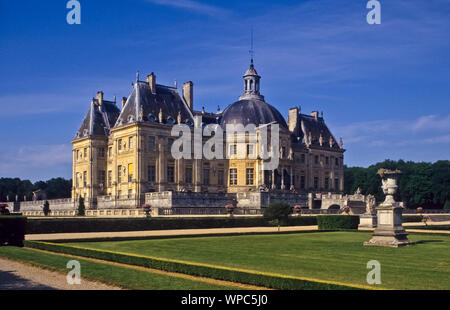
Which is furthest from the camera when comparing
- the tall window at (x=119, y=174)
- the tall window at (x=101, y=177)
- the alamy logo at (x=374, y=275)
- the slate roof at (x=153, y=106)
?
the tall window at (x=101, y=177)

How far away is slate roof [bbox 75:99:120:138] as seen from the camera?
214 ft

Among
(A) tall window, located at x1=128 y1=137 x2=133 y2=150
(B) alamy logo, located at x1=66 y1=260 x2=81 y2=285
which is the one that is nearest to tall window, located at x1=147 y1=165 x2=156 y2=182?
(A) tall window, located at x1=128 y1=137 x2=133 y2=150

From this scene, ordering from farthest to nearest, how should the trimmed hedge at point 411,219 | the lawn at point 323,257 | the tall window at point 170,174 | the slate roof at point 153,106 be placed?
the tall window at point 170,174 < the slate roof at point 153,106 < the trimmed hedge at point 411,219 < the lawn at point 323,257

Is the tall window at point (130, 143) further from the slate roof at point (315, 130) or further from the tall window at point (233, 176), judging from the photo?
the slate roof at point (315, 130)

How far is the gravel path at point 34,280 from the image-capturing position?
39.2 feet

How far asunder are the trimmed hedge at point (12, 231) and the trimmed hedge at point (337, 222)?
19048 millimetres

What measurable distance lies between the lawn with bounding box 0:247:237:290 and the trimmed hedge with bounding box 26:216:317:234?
13185 millimetres

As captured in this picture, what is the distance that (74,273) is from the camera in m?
13.6

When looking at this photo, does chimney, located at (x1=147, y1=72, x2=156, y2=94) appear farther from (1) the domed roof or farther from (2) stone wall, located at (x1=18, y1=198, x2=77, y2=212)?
(2) stone wall, located at (x1=18, y1=198, x2=77, y2=212)

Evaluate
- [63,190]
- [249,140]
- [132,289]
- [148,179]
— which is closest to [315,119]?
[249,140]

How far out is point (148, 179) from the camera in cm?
5694

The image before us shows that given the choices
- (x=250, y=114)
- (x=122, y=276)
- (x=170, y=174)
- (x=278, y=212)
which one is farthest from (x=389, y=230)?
(x=250, y=114)

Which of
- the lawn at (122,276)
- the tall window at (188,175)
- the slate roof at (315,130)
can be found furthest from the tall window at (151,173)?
the lawn at (122,276)
